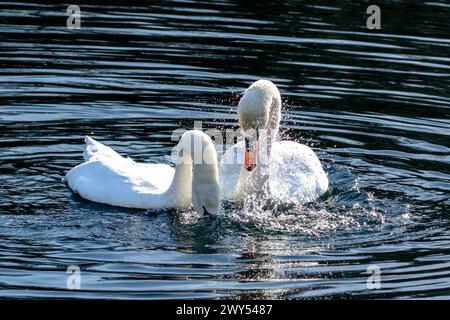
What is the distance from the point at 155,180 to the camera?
44.2 ft

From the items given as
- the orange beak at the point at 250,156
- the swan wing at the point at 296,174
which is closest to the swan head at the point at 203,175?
the orange beak at the point at 250,156

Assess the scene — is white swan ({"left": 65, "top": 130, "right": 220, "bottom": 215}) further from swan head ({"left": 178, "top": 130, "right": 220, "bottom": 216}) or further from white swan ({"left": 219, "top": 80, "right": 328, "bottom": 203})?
white swan ({"left": 219, "top": 80, "right": 328, "bottom": 203})

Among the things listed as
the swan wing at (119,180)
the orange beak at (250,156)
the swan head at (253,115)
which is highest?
the swan head at (253,115)

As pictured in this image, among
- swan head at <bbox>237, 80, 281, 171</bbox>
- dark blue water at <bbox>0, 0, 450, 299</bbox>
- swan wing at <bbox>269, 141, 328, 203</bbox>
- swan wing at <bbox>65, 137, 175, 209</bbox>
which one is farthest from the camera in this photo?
swan wing at <bbox>269, 141, 328, 203</bbox>

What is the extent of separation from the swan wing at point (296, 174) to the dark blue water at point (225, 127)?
0.77ft

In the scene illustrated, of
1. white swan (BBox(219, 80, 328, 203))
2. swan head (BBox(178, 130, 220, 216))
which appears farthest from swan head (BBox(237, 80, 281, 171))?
swan head (BBox(178, 130, 220, 216))

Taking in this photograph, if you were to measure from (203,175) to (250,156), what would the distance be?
0.67 metres

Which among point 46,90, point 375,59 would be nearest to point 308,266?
point 46,90

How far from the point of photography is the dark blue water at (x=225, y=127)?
10922 millimetres

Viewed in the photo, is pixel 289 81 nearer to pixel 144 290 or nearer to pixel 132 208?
pixel 132 208

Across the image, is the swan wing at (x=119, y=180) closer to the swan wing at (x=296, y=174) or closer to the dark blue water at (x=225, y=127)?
the dark blue water at (x=225, y=127)

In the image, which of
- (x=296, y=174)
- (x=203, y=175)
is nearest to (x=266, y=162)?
(x=296, y=174)

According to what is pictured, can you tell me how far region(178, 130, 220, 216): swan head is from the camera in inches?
494

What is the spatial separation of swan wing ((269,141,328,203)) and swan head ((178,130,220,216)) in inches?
42.7
